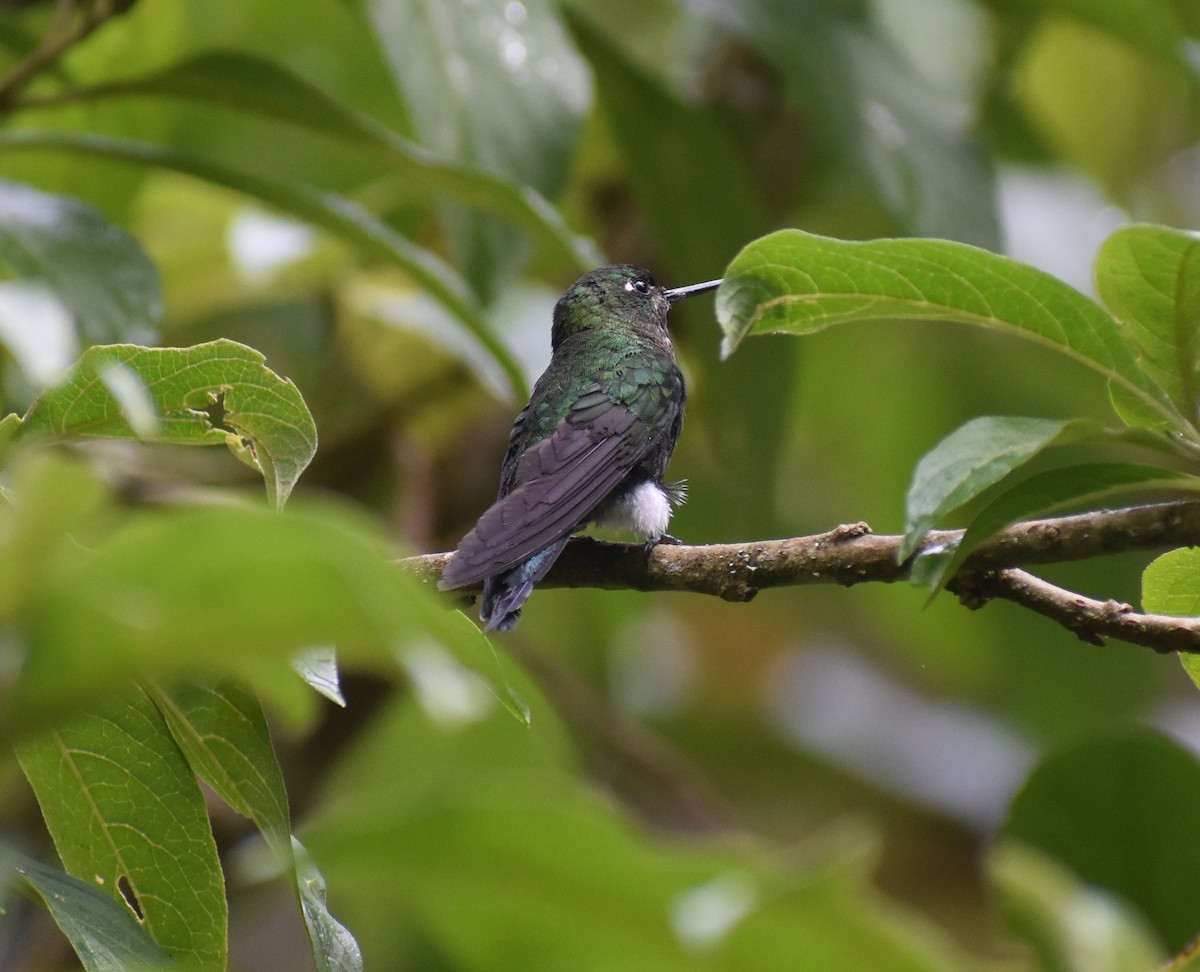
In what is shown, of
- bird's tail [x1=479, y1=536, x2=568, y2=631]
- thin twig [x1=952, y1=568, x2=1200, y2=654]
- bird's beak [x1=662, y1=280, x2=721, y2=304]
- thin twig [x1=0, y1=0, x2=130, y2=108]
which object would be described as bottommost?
bird's tail [x1=479, y1=536, x2=568, y2=631]

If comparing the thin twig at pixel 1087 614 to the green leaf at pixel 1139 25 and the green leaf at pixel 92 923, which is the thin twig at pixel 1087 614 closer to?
the green leaf at pixel 92 923

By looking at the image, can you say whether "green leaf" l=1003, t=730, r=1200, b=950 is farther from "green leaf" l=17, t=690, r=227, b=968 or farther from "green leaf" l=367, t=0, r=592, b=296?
"green leaf" l=367, t=0, r=592, b=296

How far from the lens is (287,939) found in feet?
18.4

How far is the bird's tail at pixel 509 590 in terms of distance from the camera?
2445mm

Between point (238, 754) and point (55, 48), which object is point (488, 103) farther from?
point (238, 754)

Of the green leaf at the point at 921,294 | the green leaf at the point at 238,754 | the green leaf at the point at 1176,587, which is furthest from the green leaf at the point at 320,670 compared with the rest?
the green leaf at the point at 1176,587

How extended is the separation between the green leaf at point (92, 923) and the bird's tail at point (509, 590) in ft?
3.64

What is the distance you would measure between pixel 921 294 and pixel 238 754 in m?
0.91

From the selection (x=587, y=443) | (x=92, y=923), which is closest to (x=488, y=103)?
(x=587, y=443)

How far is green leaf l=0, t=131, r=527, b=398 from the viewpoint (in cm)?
282

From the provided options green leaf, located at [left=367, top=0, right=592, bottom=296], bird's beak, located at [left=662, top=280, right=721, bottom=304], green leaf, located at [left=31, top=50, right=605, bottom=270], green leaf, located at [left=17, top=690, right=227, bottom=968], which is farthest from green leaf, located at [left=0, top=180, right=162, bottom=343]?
bird's beak, located at [left=662, top=280, right=721, bottom=304]

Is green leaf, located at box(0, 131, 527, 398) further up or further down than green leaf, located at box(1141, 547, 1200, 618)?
further up

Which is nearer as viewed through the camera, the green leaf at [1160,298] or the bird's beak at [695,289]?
the green leaf at [1160,298]

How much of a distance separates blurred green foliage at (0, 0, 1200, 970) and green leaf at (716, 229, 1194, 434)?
13 millimetres
